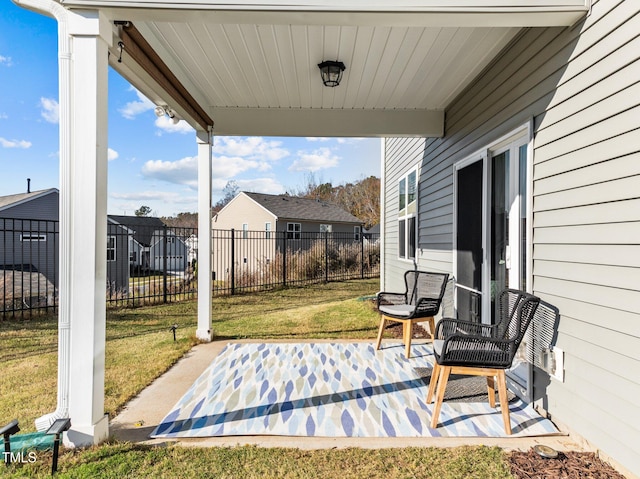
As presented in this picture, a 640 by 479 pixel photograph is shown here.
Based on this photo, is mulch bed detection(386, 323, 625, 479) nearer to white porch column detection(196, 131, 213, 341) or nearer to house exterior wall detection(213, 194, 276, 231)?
white porch column detection(196, 131, 213, 341)

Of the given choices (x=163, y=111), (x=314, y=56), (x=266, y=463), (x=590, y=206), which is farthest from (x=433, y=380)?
(x=163, y=111)

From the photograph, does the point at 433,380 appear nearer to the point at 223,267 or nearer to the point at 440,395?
the point at 440,395

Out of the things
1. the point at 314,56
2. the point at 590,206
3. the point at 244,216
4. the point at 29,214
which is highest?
the point at 314,56

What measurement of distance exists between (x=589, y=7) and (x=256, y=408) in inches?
132

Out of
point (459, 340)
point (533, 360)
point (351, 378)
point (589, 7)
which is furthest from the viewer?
point (351, 378)

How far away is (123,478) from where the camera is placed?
1.87 metres

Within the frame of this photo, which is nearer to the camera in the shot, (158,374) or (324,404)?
(324,404)

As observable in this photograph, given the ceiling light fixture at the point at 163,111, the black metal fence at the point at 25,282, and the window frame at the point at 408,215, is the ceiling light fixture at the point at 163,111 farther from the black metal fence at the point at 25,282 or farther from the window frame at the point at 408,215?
the window frame at the point at 408,215

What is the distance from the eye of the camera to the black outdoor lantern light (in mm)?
3264

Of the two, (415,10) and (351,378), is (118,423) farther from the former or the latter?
(415,10)

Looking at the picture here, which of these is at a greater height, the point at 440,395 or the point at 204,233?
the point at 204,233

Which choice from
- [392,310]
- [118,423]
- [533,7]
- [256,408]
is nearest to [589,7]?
[533,7]

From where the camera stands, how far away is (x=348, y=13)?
2.11 m

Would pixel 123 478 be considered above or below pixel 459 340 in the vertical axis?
below
